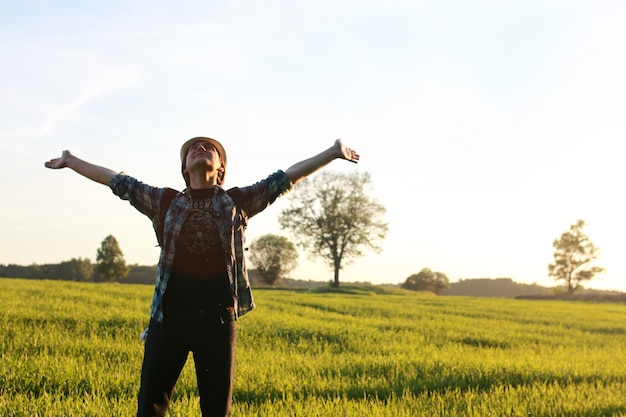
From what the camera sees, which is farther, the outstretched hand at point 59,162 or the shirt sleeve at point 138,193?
the outstretched hand at point 59,162

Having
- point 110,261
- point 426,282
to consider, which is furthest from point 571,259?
point 110,261

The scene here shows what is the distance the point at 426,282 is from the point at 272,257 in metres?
22.0

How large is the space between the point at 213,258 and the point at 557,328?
60.9 feet

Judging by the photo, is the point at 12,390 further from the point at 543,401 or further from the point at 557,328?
the point at 557,328

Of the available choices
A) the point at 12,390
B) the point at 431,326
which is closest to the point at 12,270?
the point at 431,326

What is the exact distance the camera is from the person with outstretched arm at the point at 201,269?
3947 mm

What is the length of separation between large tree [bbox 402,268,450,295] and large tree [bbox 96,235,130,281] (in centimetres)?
3888

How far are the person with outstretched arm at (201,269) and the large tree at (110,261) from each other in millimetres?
71490

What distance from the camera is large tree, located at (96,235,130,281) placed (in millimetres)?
70812

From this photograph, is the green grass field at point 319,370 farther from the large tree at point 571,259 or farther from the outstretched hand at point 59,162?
the large tree at point 571,259

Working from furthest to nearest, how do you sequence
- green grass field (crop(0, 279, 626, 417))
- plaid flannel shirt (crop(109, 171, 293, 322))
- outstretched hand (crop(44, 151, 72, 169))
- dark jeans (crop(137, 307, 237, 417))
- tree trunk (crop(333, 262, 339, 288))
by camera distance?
tree trunk (crop(333, 262, 339, 288))
green grass field (crop(0, 279, 626, 417))
outstretched hand (crop(44, 151, 72, 169))
plaid flannel shirt (crop(109, 171, 293, 322))
dark jeans (crop(137, 307, 237, 417))

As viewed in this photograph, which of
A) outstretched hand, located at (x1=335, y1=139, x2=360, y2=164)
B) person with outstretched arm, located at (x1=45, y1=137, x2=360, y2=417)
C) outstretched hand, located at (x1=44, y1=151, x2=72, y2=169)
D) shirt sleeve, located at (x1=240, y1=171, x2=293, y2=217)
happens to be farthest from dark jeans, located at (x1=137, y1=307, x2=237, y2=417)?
outstretched hand, located at (x1=44, y1=151, x2=72, y2=169)

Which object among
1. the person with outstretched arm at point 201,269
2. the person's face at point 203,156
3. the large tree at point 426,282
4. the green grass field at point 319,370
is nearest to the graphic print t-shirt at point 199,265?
the person with outstretched arm at point 201,269

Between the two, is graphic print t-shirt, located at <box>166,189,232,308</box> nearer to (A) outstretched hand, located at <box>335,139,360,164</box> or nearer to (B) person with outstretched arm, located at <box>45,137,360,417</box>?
(B) person with outstretched arm, located at <box>45,137,360,417</box>
